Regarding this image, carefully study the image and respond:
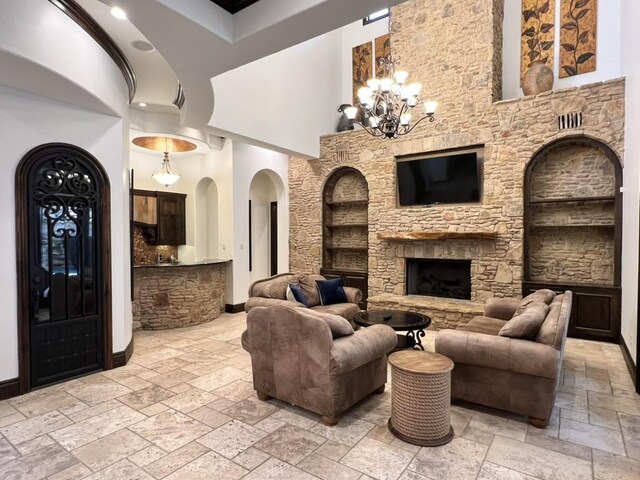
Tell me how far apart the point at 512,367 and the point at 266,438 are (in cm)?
193

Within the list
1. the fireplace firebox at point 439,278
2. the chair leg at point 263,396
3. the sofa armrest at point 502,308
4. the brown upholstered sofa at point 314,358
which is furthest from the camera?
the fireplace firebox at point 439,278

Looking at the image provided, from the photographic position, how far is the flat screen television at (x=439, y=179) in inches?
235

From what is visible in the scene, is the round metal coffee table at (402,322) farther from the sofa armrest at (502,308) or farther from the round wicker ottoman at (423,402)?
the round wicker ottoman at (423,402)

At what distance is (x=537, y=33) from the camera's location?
5.96 meters

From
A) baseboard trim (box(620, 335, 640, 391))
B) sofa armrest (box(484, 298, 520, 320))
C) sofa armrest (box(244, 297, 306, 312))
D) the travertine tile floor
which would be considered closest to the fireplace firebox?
sofa armrest (box(484, 298, 520, 320))

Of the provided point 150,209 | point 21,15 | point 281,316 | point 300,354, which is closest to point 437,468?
point 300,354

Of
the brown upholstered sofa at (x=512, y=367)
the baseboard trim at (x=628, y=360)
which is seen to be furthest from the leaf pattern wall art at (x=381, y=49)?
the baseboard trim at (x=628, y=360)

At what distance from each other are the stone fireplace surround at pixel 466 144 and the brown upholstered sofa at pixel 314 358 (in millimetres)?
3014

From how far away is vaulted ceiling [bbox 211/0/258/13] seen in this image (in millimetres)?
2490

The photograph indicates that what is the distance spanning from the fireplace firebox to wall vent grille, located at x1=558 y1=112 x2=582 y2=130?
2387mm

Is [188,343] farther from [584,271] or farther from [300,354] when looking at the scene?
[584,271]

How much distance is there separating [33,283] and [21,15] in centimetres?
232

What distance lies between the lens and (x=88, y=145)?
154 inches

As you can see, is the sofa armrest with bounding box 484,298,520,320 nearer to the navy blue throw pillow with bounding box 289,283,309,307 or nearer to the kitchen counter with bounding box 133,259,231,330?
the navy blue throw pillow with bounding box 289,283,309,307
